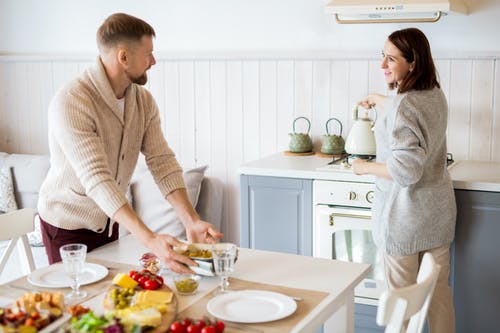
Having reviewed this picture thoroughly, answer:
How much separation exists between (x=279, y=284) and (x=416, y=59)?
45.0 inches

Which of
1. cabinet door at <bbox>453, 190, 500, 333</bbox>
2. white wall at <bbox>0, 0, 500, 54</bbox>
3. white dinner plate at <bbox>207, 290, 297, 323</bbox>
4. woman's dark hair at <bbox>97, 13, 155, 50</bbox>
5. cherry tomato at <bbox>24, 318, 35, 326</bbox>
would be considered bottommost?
cabinet door at <bbox>453, 190, 500, 333</bbox>

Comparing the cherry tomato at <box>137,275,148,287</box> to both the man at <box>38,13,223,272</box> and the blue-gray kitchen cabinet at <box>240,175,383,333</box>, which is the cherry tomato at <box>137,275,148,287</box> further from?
the blue-gray kitchen cabinet at <box>240,175,383,333</box>

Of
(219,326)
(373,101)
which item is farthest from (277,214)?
(219,326)

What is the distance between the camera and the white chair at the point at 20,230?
221 cm

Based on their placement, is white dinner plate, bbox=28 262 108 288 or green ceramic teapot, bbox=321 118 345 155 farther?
green ceramic teapot, bbox=321 118 345 155

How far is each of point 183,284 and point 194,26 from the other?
94.3 inches

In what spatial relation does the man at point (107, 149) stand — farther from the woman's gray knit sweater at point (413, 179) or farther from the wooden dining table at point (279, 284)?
the woman's gray knit sweater at point (413, 179)

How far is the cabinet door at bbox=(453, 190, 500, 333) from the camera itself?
9.06 ft

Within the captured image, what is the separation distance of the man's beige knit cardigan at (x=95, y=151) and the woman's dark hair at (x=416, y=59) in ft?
2.99

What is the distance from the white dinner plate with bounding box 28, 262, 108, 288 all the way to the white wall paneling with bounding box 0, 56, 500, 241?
1925mm

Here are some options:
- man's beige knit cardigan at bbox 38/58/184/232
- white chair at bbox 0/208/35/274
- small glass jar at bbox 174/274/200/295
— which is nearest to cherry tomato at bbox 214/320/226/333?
small glass jar at bbox 174/274/200/295

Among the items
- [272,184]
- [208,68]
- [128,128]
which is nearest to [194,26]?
[208,68]

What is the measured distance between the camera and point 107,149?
2193 mm

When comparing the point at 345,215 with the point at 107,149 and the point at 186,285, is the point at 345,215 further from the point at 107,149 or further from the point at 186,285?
the point at 186,285
